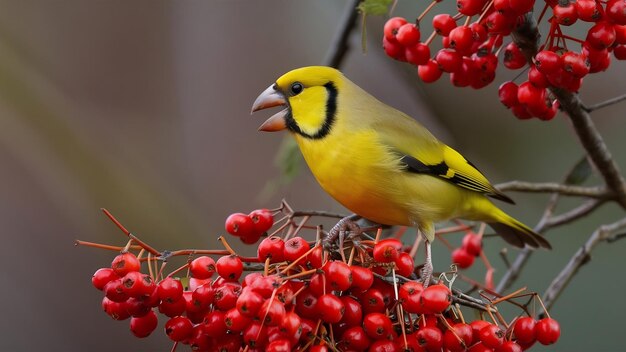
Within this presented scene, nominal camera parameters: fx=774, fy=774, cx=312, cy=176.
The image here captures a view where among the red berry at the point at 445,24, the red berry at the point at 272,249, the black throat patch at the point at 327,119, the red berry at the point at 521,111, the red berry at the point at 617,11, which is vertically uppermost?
the red berry at the point at 617,11

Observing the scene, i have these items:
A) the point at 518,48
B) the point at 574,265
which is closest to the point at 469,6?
the point at 518,48

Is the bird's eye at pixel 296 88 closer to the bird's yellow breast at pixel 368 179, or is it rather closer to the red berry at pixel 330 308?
the bird's yellow breast at pixel 368 179

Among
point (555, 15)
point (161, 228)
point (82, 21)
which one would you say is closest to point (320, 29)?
point (82, 21)

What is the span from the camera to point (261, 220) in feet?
6.05

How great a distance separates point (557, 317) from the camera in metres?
3.53

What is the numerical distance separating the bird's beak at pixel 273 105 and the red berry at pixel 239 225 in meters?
0.45

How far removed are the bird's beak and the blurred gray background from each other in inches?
27.6

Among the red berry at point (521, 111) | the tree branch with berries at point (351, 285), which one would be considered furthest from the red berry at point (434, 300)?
the red berry at point (521, 111)

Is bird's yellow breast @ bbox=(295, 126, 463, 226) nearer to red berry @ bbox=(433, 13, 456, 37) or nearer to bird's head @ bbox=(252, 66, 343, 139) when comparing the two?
bird's head @ bbox=(252, 66, 343, 139)

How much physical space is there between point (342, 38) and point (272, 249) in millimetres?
1373

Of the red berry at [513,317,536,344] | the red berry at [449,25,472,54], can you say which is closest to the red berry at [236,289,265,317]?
the red berry at [513,317,536,344]

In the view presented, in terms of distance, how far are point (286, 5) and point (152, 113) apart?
129 centimetres

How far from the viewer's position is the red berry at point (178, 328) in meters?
1.57

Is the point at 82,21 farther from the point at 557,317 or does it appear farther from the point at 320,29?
the point at 557,317
